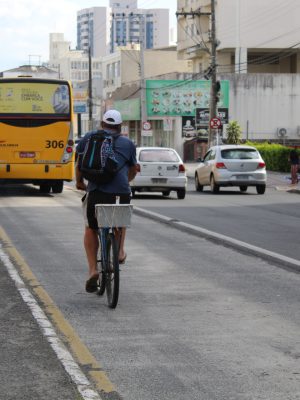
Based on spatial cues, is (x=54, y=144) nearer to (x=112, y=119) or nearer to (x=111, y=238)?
(x=112, y=119)

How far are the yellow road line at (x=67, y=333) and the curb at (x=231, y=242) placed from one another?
337 centimetres

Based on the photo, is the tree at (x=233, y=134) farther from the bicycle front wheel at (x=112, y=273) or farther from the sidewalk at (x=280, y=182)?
the bicycle front wheel at (x=112, y=273)

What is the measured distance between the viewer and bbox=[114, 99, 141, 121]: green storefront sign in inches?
3012

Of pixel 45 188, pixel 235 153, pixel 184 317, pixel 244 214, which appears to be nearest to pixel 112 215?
pixel 184 317

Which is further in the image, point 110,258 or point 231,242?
point 231,242

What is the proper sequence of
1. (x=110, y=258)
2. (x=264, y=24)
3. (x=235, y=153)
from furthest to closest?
1. (x=264, y=24)
2. (x=235, y=153)
3. (x=110, y=258)

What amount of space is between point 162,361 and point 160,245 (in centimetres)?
822

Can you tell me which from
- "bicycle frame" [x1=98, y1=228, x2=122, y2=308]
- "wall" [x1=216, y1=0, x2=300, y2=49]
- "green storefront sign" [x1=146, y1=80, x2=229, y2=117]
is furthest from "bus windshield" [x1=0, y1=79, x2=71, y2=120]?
"wall" [x1=216, y1=0, x2=300, y2=49]

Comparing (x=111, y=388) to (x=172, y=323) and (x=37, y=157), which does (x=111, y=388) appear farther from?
(x=37, y=157)

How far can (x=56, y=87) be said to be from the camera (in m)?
27.8

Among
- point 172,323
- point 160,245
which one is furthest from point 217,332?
point 160,245

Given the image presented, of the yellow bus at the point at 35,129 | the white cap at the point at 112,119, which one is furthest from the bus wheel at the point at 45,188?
the white cap at the point at 112,119

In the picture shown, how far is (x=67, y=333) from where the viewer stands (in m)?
7.90

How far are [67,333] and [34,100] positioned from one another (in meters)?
20.0
